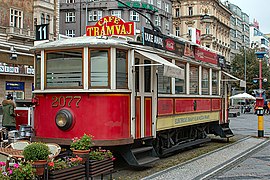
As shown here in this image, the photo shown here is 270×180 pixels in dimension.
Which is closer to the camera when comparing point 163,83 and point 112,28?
point 112,28

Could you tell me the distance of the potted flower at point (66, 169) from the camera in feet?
21.8

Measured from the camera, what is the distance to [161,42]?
1126 cm

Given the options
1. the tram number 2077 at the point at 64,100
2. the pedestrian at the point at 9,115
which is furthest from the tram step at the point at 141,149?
the pedestrian at the point at 9,115

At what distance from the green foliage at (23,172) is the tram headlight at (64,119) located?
3.16 m

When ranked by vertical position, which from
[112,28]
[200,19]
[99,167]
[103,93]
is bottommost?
[99,167]

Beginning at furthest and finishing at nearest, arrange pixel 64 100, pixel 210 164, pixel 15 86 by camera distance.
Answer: pixel 15 86, pixel 210 164, pixel 64 100

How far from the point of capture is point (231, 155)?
492 inches

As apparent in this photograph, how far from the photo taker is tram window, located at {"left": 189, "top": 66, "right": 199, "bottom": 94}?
44.8 feet

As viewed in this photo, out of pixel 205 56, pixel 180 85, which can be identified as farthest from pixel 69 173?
pixel 205 56

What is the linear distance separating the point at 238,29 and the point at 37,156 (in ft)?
343

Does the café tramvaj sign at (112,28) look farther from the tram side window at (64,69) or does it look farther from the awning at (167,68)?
the tram side window at (64,69)

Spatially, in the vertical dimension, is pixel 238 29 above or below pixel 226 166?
above

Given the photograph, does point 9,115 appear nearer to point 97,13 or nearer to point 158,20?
point 97,13

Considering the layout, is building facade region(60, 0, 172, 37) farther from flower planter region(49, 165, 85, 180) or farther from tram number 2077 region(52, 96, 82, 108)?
flower planter region(49, 165, 85, 180)
